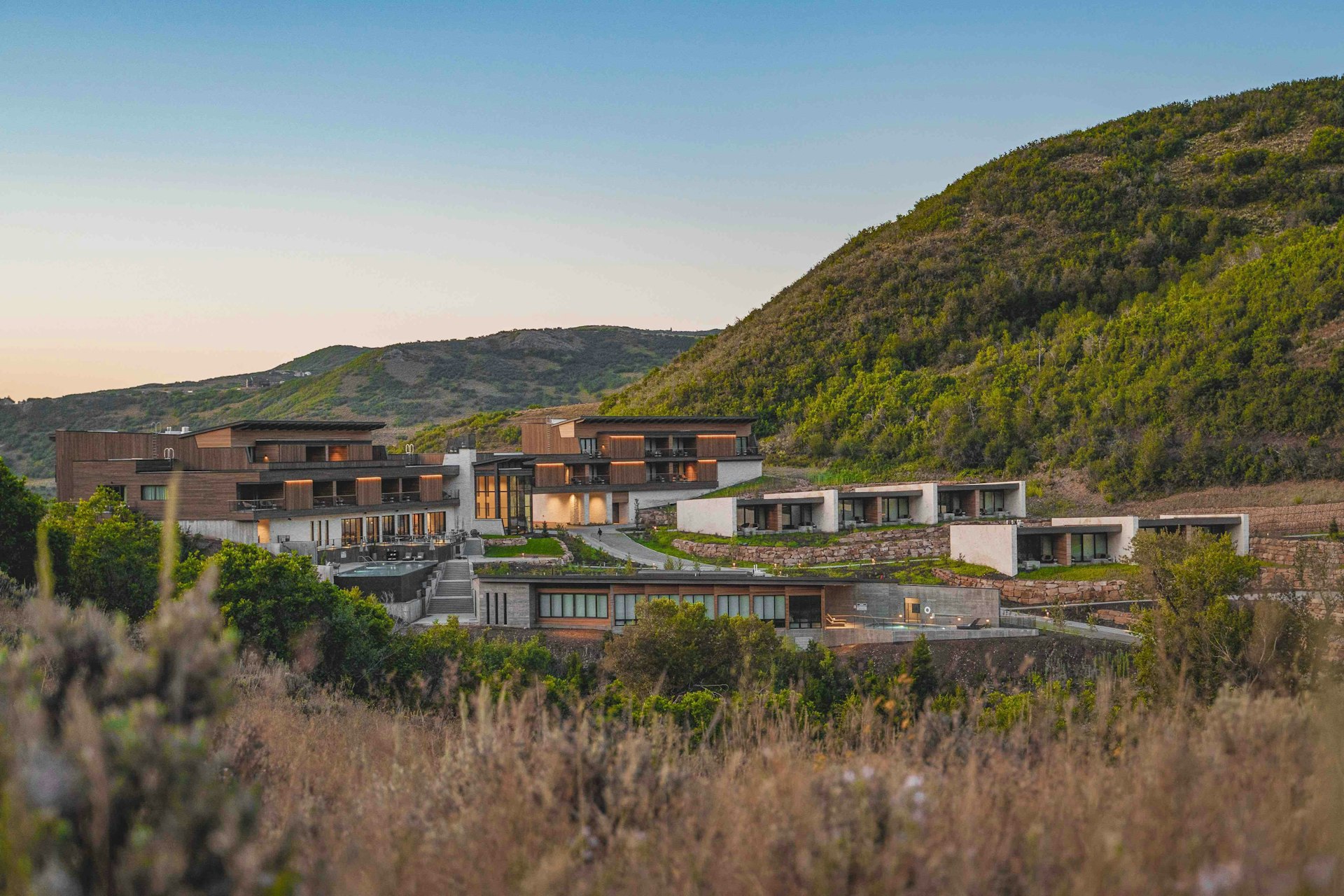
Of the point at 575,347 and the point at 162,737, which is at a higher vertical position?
the point at 575,347

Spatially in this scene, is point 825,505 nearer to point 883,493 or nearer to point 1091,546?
point 883,493

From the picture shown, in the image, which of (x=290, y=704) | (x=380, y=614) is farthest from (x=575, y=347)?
(x=290, y=704)

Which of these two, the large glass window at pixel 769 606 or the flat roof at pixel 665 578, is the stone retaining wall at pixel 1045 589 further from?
the large glass window at pixel 769 606

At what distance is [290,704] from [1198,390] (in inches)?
1848

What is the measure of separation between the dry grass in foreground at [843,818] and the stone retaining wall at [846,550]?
28587 mm

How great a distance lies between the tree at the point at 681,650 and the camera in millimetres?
20469

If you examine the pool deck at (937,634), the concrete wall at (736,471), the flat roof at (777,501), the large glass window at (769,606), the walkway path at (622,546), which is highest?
the concrete wall at (736,471)

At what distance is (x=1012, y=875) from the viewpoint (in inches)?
116

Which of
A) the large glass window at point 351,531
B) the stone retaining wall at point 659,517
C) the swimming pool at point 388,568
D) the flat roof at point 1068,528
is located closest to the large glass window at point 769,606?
the flat roof at point 1068,528

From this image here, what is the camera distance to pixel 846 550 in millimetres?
33656

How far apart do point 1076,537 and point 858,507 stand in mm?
9294

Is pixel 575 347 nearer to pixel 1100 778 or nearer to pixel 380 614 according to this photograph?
pixel 380 614

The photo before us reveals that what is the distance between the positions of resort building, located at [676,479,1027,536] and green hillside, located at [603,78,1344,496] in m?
7.72

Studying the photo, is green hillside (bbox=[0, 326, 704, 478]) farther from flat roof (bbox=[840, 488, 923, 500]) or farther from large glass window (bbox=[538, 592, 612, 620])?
large glass window (bbox=[538, 592, 612, 620])
